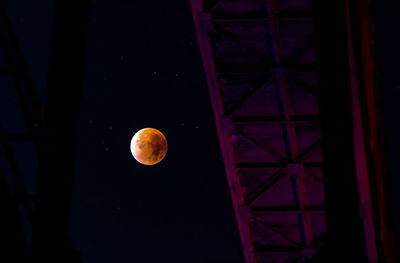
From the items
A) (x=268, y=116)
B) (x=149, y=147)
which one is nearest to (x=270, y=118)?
(x=268, y=116)

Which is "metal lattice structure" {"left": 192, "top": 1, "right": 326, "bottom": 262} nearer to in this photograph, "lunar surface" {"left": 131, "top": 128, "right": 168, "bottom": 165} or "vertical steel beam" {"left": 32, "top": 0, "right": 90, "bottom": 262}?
"lunar surface" {"left": 131, "top": 128, "right": 168, "bottom": 165}

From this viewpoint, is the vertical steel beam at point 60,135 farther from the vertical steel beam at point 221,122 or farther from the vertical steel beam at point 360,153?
the vertical steel beam at point 221,122

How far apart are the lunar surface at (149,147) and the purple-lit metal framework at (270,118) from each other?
2745mm

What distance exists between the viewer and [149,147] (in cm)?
1414

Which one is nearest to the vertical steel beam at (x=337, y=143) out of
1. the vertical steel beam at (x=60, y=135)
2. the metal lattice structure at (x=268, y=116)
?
the vertical steel beam at (x=60, y=135)

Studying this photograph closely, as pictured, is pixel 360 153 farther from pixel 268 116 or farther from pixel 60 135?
pixel 60 135

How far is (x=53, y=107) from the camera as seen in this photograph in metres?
4.91

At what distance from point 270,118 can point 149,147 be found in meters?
4.34

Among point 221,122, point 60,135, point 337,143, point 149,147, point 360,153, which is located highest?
point 149,147

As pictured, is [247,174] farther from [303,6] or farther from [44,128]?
[44,128]

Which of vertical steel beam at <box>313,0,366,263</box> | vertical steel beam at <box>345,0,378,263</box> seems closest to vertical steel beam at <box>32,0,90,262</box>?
vertical steel beam at <box>313,0,366,263</box>

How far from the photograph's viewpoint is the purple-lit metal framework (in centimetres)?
951

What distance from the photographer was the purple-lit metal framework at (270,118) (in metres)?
9.51

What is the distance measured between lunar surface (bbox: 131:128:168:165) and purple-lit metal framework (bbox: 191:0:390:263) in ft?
9.01
